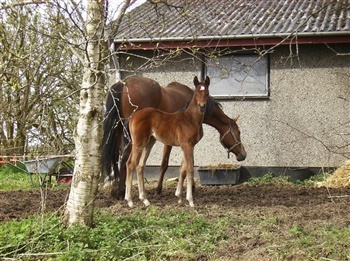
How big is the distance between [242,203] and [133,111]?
2.36 meters

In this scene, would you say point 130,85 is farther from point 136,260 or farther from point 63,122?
point 63,122

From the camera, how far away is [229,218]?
804 cm

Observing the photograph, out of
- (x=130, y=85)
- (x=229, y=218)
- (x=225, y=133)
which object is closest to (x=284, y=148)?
(x=225, y=133)

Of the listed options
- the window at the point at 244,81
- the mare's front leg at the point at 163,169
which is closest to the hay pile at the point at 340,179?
the window at the point at 244,81

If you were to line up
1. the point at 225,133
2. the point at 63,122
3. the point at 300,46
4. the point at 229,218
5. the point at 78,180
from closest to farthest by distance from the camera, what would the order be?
the point at 78,180
the point at 229,218
the point at 225,133
the point at 300,46
the point at 63,122

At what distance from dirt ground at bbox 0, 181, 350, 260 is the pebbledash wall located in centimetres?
136

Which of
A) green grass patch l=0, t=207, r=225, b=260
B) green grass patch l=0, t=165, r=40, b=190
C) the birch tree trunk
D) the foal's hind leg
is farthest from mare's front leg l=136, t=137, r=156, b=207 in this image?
green grass patch l=0, t=165, r=40, b=190

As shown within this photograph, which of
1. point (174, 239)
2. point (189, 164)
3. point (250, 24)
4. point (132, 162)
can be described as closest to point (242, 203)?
A: point (189, 164)

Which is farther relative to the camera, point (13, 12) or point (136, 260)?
point (13, 12)

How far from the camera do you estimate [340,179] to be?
12.0 meters

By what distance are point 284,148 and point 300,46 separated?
239 cm

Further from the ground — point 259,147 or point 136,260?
point 259,147

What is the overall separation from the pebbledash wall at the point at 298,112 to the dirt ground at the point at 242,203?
1364 mm

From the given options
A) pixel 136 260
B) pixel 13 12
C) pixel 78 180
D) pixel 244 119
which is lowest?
pixel 136 260
